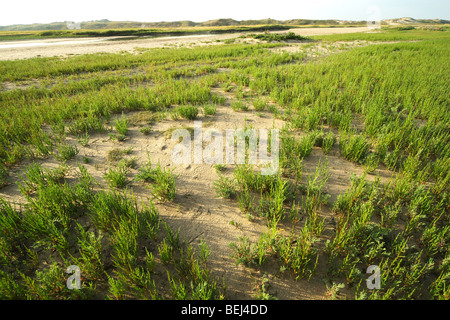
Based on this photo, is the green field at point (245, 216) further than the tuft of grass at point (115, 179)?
No

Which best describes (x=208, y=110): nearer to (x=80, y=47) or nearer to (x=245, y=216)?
(x=245, y=216)

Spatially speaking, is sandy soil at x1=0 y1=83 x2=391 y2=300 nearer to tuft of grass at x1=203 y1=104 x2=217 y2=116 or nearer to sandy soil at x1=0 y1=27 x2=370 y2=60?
tuft of grass at x1=203 y1=104 x2=217 y2=116

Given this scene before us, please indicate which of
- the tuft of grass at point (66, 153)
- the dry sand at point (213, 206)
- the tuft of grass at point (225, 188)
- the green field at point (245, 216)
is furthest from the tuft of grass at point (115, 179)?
the tuft of grass at point (225, 188)

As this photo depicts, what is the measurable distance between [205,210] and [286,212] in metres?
1.32

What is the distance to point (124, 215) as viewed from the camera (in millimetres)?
2867

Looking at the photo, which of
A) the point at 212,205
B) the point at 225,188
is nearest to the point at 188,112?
the point at 225,188

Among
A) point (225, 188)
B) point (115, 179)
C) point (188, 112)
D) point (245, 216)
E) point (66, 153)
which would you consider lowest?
point (245, 216)

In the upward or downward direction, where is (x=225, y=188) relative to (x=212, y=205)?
upward

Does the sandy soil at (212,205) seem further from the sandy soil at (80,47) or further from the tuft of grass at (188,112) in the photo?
the sandy soil at (80,47)

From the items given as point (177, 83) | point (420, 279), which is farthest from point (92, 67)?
point (420, 279)

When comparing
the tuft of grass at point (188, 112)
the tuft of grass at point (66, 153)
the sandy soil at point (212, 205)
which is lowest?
the sandy soil at point (212, 205)

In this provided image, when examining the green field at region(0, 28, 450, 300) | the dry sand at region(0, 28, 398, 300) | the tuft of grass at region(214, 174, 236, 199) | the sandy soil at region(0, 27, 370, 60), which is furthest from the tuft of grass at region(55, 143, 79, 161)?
the sandy soil at region(0, 27, 370, 60)

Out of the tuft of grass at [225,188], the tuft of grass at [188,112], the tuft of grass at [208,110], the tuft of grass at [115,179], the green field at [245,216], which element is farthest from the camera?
the tuft of grass at [208,110]

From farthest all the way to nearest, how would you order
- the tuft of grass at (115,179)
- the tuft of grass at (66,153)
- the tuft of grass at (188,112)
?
1. the tuft of grass at (188,112)
2. the tuft of grass at (66,153)
3. the tuft of grass at (115,179)
